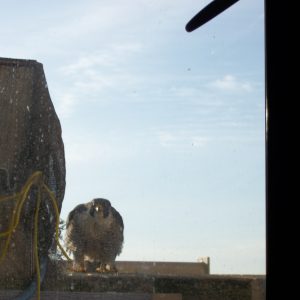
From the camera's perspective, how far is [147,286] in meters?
2.26

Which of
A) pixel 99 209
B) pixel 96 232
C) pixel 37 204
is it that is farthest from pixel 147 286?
pixel 99 209

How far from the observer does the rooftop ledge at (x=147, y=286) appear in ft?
6.80

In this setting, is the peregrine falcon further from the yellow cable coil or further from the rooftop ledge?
the yellow cable coil

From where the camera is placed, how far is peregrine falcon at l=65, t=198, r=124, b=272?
538cm

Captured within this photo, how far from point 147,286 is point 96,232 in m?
3.81

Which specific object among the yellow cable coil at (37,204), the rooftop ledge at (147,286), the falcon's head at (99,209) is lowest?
the rooftop ledge at (147,286)

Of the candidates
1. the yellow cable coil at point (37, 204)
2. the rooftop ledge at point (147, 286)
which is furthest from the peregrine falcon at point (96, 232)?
the yellow cable coil at point (37, 204)

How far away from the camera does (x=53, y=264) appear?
203cm

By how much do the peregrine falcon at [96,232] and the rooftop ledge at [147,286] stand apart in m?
2.68

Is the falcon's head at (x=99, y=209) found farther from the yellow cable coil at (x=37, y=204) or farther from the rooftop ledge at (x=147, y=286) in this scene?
A: the yellow cable coil at (x=37, y=204)

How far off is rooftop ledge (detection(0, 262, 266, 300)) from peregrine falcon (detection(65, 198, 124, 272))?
268 centimetres

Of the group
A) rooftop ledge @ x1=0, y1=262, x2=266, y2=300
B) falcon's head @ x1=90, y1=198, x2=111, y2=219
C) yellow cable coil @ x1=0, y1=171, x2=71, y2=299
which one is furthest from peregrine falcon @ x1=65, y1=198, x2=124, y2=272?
yellow cable coil @ x1=0, y1=171, x2=71, y2=299
